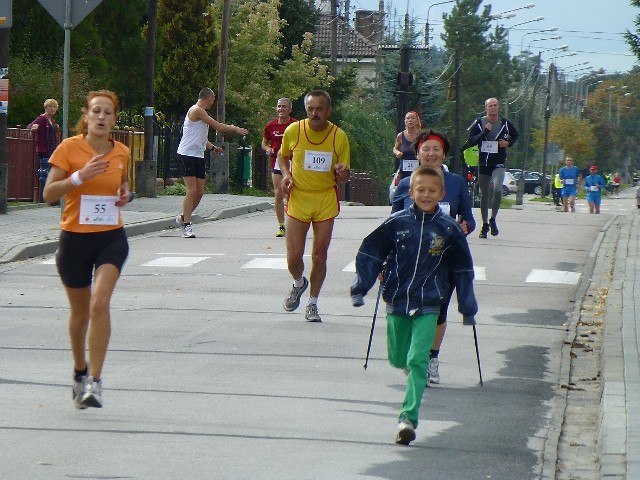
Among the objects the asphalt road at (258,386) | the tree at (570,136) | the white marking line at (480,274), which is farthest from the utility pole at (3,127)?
the tree at (570,136)

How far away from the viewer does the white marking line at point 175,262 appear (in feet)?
52.1

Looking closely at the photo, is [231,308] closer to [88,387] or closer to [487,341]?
[487,341]

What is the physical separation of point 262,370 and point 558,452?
256 cm

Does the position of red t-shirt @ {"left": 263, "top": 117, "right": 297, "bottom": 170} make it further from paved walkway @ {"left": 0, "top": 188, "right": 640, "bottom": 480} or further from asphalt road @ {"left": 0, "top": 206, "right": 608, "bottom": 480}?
asphalt road @ {"left": 0, "top": 206, "right": 608, "bottom": 480}

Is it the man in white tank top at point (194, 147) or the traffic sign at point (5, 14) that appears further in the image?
the traffic sign at point (5, 14)

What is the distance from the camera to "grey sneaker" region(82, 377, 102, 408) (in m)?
7.50

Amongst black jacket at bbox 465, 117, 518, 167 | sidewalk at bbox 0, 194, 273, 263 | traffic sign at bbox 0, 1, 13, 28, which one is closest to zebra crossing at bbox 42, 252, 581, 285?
sidewalk at bbox 0, 194, 273, 263

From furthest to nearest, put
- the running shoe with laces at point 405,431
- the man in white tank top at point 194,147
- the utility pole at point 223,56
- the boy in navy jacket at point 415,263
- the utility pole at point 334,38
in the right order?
1. the utility pole at point 334,38
2. the utility pole at point 223,56
3. the man in white tank top at point 194,147
4. the boy in navy jacket at point 415,263
5. the running shoe with laces at point 405,431

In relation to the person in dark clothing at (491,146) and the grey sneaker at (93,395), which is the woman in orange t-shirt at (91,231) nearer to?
the grey sneaker at (93,395)

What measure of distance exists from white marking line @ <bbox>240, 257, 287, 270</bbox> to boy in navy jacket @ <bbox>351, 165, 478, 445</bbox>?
27.5 ft

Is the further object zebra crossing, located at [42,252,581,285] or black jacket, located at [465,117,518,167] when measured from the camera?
black jacket, located at [465,117,518,167]

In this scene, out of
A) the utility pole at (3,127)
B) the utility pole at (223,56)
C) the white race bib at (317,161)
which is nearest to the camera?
the white race bib at (317,161)

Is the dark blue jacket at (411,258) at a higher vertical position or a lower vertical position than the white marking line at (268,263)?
higher

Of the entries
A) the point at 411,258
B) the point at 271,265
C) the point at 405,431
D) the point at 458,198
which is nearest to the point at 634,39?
the point at 271,265
